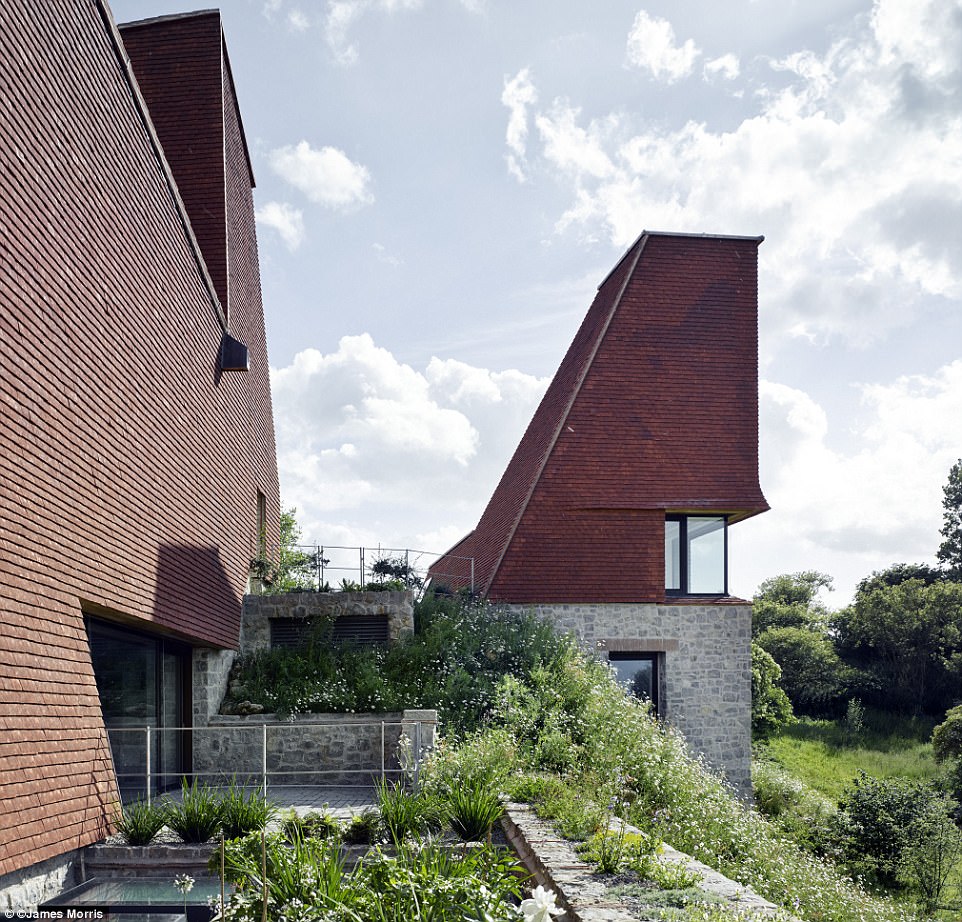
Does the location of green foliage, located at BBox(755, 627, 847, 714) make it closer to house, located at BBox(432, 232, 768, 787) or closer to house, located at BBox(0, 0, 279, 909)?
house, located at BBox(432, 232, 768, 787)

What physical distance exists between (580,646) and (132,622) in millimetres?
9336

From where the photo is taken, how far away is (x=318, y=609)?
16.3 m

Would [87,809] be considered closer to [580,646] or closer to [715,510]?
[580,646]

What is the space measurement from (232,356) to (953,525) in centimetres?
3665

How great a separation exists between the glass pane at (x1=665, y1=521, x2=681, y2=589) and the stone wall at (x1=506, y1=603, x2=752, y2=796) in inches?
24.4

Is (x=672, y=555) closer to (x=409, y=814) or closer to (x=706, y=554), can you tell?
(x=706, y=554)

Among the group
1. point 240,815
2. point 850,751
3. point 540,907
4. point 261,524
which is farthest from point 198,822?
point 850,751

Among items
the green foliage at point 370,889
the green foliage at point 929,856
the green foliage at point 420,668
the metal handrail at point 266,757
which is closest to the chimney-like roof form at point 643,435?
the green foliage at point 420,668

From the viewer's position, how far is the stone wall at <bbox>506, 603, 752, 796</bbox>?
17.9 metres

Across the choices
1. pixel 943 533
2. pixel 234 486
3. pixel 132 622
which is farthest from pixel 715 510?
pixel 943 533

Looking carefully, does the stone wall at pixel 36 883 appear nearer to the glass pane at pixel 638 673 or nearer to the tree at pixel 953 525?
the glass pane at pixel 638 673

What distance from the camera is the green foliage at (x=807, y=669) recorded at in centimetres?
3234

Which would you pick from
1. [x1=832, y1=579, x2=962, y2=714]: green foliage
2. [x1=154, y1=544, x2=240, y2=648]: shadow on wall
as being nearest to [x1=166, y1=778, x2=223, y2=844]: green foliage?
[x1=154, y1=544, x2=240, y2=648]: shadow on wall

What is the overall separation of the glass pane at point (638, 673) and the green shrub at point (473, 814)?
34.3ft
